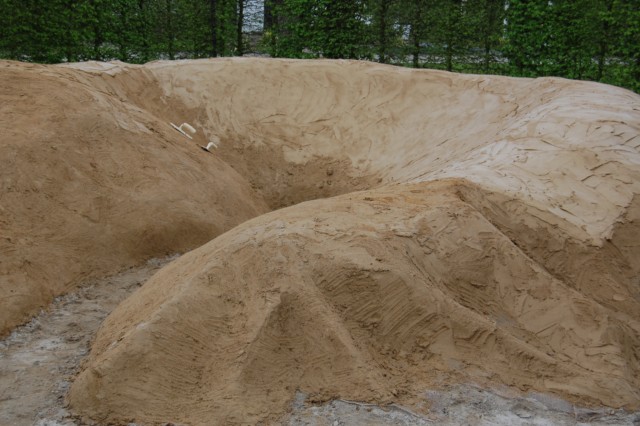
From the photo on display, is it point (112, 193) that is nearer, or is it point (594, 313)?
point (594, 313)

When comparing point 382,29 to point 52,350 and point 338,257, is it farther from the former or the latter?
point 52,350

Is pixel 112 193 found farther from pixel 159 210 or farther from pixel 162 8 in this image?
pixel 162 8

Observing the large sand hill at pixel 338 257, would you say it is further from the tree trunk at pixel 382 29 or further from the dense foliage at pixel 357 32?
the tree trunk at pixel 382 29

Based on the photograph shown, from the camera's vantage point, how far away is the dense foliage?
14.7 meters

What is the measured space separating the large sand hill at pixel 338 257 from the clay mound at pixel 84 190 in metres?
0.02

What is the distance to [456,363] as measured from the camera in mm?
6004

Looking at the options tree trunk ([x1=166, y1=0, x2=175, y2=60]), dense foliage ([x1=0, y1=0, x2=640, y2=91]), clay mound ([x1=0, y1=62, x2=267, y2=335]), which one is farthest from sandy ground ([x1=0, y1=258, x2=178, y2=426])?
tree trunk ([x1=166, y1=0, x2=175, y2=60])

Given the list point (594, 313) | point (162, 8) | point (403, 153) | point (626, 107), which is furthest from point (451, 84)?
point (162, 8)

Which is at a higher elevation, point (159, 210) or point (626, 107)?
point (626, 107)

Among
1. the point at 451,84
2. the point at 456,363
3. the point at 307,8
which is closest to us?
the point at 456,363

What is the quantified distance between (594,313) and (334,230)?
7.89ft

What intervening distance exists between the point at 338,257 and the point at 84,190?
4054mm

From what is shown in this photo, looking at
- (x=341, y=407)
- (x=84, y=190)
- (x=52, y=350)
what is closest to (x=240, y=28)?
(x=84, y=190)

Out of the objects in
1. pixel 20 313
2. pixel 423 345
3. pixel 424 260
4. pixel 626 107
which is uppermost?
pixel 626 107
